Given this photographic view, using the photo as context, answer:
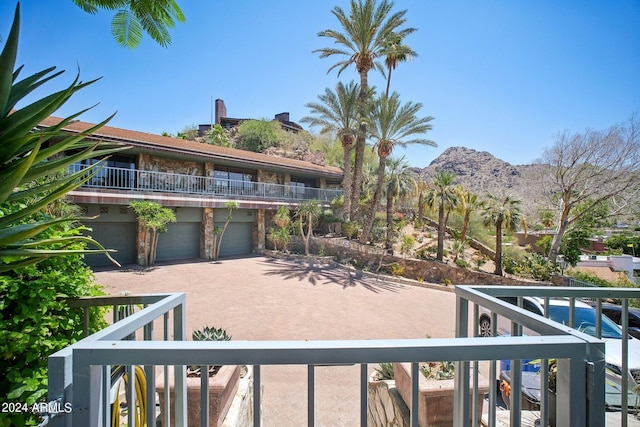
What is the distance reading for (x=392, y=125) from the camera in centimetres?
1898

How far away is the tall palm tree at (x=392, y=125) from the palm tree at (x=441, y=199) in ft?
9.95

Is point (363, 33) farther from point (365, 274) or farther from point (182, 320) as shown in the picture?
point (182, 320)

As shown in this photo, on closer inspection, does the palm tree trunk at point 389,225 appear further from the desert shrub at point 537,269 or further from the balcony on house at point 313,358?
the balcony on house at point 313,358

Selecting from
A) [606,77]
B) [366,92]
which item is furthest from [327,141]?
[606,77]

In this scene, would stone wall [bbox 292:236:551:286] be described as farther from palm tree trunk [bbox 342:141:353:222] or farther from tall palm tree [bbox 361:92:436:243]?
palm tree trunk [bbox 342:141:353:222]

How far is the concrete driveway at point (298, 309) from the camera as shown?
4.89 m

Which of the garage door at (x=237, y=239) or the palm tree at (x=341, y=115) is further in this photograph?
the palm tree at (x=341, y=115)

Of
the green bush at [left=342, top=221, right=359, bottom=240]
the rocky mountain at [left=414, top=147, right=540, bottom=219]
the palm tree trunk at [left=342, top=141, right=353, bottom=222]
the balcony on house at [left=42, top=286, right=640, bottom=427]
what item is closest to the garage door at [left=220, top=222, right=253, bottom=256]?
the green bush at [left=342, top=221, right=359, bottom=240]

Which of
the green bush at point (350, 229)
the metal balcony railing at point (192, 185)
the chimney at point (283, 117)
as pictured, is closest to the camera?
the metal balcony railing at point (192, 185)

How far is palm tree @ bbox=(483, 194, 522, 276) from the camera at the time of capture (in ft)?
62.5

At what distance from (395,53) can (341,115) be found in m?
5.53

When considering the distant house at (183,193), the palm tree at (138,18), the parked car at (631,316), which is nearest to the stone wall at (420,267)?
the distant house at (183,193)

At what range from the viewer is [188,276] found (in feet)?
43.3

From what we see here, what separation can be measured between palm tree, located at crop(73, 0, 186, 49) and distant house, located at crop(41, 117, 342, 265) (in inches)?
287
